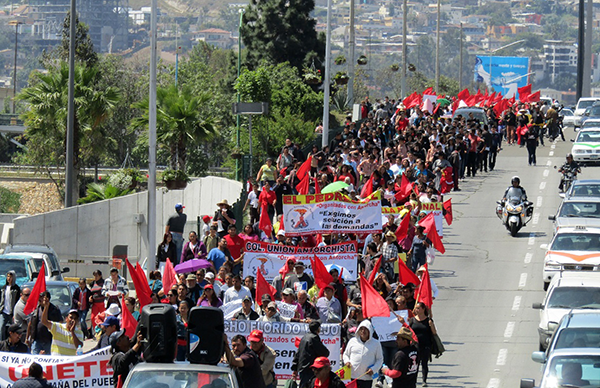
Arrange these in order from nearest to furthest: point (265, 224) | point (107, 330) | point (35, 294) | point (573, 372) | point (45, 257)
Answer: point (573, 372)
point (107, 330)
point (35, 294)
point (265, 224)
point (45, 257)

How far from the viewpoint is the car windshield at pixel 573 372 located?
42.2 ft

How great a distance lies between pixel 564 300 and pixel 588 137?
2492cm

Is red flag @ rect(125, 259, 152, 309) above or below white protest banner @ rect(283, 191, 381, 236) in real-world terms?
below

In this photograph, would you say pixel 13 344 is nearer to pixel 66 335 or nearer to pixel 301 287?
pixel 66 335

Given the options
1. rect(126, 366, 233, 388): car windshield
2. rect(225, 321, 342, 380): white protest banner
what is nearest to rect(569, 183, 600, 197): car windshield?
rect(225, 321, 342, 380): white protest banner

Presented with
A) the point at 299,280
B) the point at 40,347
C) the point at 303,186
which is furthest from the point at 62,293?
the point at 303,186

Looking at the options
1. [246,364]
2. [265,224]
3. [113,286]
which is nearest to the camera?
[246,364]

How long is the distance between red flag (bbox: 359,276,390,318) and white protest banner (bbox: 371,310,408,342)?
0.32 feet

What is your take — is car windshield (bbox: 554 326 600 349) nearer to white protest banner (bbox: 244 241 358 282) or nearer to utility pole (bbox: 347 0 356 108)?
white protest banner (bbox: 244 241 358 282)

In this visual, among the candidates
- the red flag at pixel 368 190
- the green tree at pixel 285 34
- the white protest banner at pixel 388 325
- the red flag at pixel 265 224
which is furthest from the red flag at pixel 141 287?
the green tree at pixel 285 34

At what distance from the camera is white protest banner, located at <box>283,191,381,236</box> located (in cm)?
2211

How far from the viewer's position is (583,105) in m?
61.6

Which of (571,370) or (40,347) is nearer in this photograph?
(571,370)

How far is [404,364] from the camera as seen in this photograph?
534 inches
